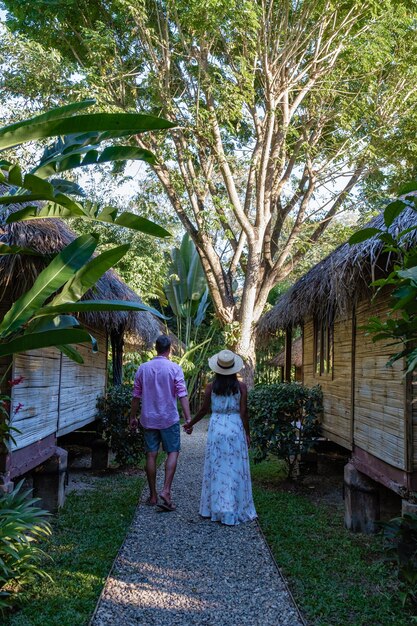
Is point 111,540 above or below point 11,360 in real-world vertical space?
below

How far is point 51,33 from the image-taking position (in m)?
12.3

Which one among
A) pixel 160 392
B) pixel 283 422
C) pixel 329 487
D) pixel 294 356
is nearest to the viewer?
pixel 160 392

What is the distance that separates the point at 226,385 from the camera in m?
6.52

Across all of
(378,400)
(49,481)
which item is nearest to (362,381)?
(378,400)

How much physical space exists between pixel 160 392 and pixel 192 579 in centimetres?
253

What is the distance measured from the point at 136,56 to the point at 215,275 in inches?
185

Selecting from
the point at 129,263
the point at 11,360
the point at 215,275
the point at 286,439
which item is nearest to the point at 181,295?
the point at 129,263

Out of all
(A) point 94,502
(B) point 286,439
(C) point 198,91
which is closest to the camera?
(A) point 94,502

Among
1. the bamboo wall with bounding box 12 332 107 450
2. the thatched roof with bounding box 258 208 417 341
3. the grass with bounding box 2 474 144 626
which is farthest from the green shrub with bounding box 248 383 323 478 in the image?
the bamboo wall with bounding box 12 332 107 450

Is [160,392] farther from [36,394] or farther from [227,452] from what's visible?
[36,394]

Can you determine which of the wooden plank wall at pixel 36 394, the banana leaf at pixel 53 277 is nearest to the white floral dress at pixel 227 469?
the wooden plank wall at pixel 36 394

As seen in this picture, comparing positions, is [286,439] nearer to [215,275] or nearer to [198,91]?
[215,275]

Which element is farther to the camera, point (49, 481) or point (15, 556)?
point (49, 481)

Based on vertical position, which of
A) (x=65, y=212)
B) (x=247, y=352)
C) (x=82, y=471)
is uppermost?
(x=65, y=212)
